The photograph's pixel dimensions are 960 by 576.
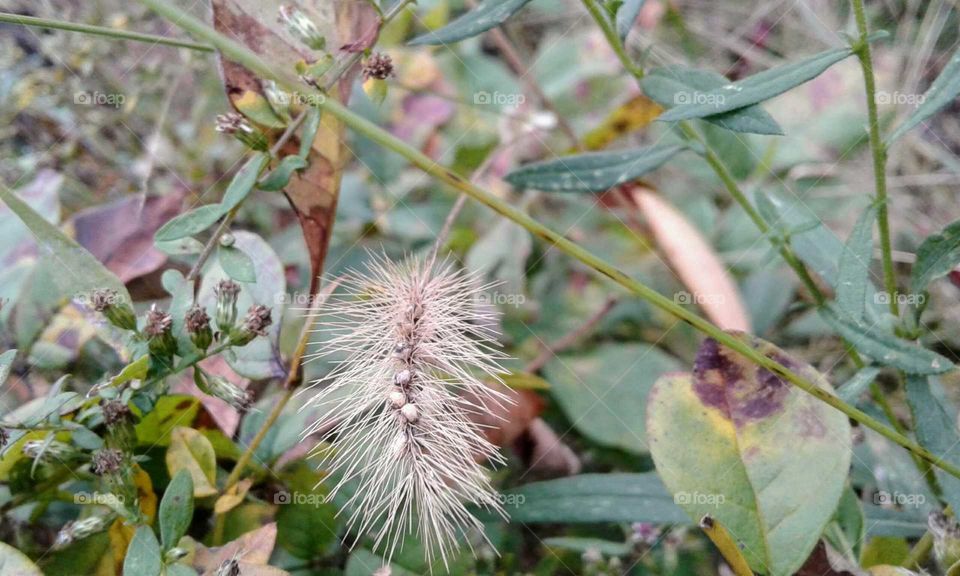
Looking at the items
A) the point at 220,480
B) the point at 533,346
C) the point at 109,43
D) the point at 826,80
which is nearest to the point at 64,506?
the point at 220,480

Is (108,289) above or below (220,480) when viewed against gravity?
above

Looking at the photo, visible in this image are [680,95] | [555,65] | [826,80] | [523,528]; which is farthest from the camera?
[555,65]

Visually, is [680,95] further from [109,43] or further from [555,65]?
[109,43]

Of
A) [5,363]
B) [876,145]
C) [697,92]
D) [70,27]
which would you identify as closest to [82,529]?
[5,363]

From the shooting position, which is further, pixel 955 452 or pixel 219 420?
pixel 219 420

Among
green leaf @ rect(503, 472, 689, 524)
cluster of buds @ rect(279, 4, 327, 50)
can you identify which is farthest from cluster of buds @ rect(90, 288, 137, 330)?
green leaf @ rect(503, 472, 689, 524)

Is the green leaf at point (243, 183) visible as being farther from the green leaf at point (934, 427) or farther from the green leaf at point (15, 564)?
the green leaf at point (934, 427)
